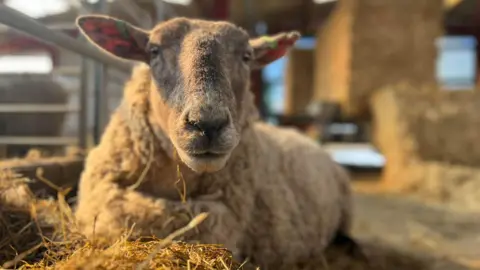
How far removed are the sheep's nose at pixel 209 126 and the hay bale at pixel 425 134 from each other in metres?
4.88

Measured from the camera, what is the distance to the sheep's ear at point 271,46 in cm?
232

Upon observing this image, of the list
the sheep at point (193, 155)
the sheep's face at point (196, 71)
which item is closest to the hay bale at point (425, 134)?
the sheep at point (193, 155)

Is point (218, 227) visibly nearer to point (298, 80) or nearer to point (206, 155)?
point (206, 155)

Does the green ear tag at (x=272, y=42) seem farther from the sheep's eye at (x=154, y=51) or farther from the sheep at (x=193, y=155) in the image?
the sheep's eye at (x=154, y=51)

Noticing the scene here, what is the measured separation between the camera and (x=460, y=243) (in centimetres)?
341

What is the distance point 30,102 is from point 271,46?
8.37 ft

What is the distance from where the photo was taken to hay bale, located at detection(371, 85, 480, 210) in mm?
6133

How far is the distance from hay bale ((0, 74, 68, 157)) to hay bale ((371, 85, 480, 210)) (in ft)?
14.5

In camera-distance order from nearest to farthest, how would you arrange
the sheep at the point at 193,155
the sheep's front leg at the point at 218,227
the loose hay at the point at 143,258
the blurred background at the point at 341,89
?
1. the loose hay at the point at 143,258
2. the sheep at the point at 193,155
3. the sheep's front leg at the point at 218,227
4. the blurred background at the point at 341,89

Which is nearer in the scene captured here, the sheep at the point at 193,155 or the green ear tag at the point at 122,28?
the sheep at the point at 193,155

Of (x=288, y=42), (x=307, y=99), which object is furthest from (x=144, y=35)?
(x=307, y=99)

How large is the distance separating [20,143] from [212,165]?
263 cm

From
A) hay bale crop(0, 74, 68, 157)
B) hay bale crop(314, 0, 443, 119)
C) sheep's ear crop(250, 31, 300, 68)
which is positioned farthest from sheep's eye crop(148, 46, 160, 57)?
hay bale crop(314, 0, 443, 119)

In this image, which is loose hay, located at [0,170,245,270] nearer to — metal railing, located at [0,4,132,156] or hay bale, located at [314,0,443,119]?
metal railing, located at [0,4,132,156]
